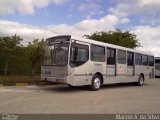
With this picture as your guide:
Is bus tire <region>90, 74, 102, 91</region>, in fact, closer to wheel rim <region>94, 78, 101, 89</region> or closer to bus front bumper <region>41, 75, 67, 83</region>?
wheel rim <region>94, 78, 101, 89</region>

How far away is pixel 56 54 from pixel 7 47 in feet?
48.4

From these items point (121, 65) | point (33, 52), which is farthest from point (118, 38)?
point (121, 65)

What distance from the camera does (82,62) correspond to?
52.4 feet

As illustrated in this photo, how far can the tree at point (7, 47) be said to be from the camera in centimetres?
2931

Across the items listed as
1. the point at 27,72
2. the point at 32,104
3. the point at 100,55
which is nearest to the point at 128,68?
the point at 100,55

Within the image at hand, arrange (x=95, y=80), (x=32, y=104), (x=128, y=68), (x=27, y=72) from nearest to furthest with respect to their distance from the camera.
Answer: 1. (x=32, y=104)
2. (x=95, y=80)
3. (x=128, y=68)
4. (x=27, y=72)

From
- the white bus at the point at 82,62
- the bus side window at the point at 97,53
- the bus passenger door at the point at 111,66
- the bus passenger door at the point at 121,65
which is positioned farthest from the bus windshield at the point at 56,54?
the bus passenger door at the point at 121,65

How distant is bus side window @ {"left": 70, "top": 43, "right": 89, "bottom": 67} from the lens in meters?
15.3

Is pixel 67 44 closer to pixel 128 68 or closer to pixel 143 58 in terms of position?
pixel 128 68

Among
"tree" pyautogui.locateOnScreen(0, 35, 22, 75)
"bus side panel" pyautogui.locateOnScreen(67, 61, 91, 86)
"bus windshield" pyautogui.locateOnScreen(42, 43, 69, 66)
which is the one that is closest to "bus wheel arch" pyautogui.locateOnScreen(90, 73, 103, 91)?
"bus side panel" pyautogui.locateOnScreen(67, 61, 91, 86)

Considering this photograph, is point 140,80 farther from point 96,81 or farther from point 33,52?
point 33,52

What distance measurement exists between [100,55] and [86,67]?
1.76 meters

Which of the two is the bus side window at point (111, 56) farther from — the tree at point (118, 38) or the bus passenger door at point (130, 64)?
the tree at point (118, 38)

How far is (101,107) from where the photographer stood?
11.0 m
